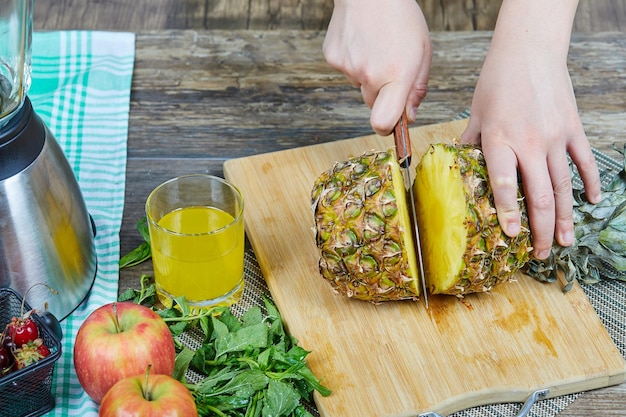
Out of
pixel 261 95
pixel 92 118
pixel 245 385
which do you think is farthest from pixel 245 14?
pixel 245 385

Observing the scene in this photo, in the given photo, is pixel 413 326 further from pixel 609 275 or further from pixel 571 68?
pixel 571 68

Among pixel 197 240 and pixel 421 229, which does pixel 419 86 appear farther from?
pixel 197 240

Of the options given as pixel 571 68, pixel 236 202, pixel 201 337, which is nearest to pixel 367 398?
pixel 201 337

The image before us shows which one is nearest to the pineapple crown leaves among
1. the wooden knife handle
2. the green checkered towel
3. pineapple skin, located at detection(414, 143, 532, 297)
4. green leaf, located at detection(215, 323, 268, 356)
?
pineapple skin, located at detection(414, 143, 532, 297)

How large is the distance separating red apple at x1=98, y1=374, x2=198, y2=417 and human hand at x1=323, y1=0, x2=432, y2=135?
2.30ft

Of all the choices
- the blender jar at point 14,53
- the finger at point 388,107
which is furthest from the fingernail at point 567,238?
the blender jar at point 14,53

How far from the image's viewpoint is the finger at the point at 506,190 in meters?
1.60

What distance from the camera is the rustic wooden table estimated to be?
221cm

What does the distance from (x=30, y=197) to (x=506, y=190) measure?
0.93m

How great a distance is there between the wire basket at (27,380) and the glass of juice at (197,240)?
0.97ft

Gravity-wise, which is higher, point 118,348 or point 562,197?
point 562,197

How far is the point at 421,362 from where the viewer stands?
163 cm

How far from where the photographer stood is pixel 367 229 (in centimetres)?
160

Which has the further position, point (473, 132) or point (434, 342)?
point (473, 132)
